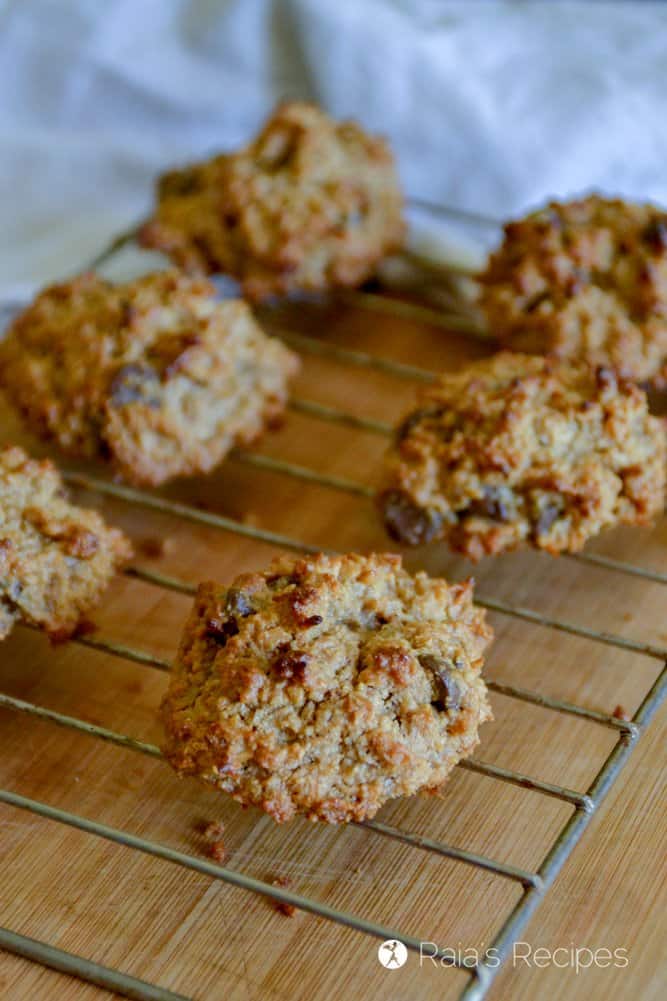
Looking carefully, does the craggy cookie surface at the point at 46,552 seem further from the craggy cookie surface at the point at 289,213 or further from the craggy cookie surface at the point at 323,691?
the craggy cookie surface at the point at 289,213

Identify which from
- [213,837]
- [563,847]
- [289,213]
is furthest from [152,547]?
[563,847]

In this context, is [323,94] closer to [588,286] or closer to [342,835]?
[588,286]

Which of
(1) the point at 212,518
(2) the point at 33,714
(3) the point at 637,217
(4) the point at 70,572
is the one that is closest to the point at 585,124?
(3) the point at 637,217

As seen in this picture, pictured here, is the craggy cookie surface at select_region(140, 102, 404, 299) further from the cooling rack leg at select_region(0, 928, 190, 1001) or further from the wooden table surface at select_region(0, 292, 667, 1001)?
the cooling rack leg at select_region(0, 928, 190, 1001)

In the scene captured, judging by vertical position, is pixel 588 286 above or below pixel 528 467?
above

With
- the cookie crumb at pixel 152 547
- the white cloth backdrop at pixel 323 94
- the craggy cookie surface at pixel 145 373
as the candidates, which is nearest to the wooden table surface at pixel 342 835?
the cookie crumb at pixel 152 547

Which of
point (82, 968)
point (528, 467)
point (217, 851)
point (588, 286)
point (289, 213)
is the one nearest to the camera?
point (82, 968)

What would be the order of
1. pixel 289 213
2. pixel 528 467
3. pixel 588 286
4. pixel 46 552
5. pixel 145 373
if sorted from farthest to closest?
pixel 289 213 → pixel 588 286 → pixel 145 373 → pixel 528 467 → pixel 46 552
